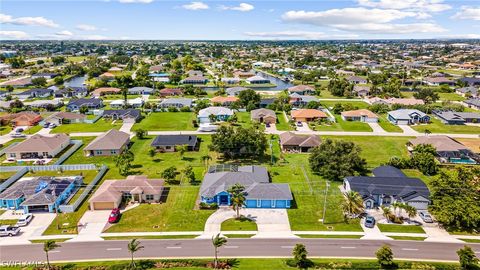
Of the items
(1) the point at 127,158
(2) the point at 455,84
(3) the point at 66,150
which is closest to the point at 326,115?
(1) the point at 127,158

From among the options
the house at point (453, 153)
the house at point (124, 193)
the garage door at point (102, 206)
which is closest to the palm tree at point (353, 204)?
the house at point (124, 193)

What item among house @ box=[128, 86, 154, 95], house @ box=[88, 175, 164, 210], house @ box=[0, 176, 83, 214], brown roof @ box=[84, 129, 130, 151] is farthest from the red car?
house @ box=[128, 86, 154, 95]

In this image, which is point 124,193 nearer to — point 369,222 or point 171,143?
point 171,143

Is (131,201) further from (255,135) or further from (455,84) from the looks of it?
(455,84)

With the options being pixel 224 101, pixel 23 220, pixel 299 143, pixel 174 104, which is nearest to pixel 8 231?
pixel 23 220

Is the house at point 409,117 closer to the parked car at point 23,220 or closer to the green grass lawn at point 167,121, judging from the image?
the green grass lawn at point 167,121
